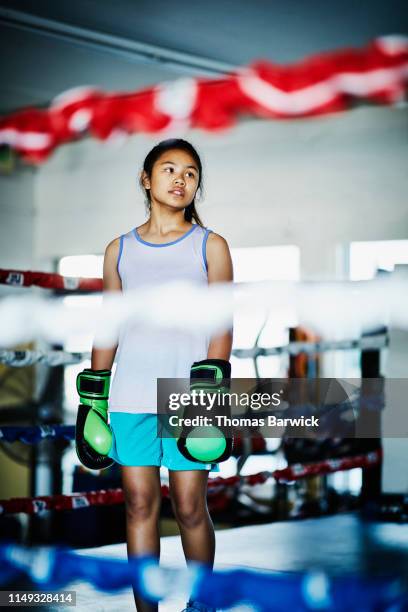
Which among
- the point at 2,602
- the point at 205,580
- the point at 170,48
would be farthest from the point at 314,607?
the point at 170,48

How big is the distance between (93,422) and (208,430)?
200 millimetres

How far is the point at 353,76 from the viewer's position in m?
3.09

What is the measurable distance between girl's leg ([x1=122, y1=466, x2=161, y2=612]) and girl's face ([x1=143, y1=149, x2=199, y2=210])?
0.43 metres

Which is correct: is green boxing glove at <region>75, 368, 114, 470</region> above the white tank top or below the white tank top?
below

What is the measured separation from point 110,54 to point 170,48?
25 centimetres

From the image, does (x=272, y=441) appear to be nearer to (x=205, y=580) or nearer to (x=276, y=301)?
(x=276, y=301)

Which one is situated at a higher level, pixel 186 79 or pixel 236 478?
pixel 186 79

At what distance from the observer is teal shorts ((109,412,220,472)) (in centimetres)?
147

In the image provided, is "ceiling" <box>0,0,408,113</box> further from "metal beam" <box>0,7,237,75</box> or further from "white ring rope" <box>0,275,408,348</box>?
"white ring rope" <box>0,275,408,348</box>

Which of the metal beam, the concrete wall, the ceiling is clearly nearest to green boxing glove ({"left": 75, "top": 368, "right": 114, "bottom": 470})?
the ceiling

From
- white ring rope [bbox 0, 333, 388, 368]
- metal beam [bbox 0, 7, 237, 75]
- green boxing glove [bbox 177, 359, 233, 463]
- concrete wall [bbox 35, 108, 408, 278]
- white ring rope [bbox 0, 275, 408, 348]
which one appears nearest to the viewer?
green boxing glove [bbox 177, 359, 233, 463]

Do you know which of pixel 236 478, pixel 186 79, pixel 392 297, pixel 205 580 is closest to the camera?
pixel 205 580

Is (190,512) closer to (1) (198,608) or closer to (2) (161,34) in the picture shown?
(1) (198,608)

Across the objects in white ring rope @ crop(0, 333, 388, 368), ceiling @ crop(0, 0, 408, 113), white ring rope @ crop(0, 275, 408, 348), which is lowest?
white ring rope @ crop(0, 333, 388, 368)
